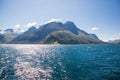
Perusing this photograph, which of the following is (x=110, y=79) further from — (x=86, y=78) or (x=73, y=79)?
(x=73, y=79)

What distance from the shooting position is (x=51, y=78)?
4072 centimetres

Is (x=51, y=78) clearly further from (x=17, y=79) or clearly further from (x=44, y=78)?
(x=17, y=79)

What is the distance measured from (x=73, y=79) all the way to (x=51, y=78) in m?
5.85

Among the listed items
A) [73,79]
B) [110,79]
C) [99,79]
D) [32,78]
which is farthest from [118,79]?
[32,78]

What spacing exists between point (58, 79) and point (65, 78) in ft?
6.53

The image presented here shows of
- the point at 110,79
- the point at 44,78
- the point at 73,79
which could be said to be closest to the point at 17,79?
the point at 44,78

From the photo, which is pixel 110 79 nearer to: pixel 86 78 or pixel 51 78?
pixel 86 78

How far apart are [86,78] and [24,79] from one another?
52.1 feet

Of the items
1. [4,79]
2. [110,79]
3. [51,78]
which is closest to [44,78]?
[51,78]

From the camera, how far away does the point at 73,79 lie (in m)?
39.1

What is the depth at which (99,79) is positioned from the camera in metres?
38.9

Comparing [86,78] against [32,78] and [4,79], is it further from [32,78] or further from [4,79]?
[4,79]

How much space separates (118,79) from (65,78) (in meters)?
13.2

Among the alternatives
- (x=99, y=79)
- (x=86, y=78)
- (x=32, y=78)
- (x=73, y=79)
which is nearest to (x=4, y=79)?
(x=32, y=78)
